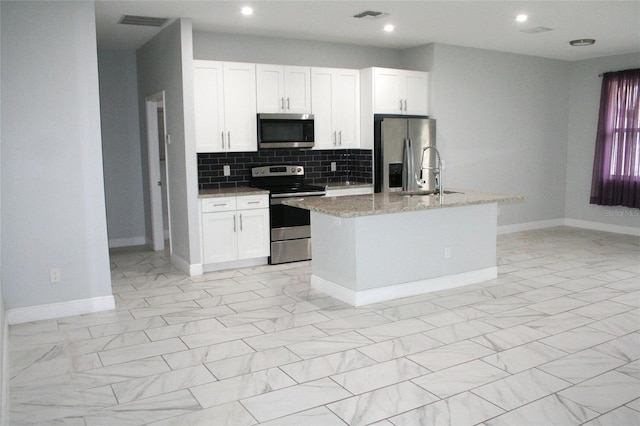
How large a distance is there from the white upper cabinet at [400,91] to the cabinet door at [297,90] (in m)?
0.86

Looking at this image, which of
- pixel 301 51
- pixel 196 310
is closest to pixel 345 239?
pixel 196 310

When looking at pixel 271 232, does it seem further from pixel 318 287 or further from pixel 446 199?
pixel 446 199

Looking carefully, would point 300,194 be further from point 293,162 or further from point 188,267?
point 188,267

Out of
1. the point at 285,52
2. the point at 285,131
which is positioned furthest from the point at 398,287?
the point at 285,52

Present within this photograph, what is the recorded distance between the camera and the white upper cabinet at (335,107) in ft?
22.0

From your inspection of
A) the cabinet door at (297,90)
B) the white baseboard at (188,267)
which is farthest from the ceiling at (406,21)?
the white baseboard at (188,267)

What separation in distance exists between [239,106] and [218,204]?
1156 mm

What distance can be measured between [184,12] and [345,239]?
2.76 meters

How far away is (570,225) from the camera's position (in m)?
9.02

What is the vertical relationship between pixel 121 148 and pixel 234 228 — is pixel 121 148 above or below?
above

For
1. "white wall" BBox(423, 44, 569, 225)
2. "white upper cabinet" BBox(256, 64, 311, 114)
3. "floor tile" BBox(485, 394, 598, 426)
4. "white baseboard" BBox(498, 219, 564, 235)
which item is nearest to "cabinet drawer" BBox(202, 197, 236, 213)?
"white upper cabinet" BBox(256, 64, 311, 114)

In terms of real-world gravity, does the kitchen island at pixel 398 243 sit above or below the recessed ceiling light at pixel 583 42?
below

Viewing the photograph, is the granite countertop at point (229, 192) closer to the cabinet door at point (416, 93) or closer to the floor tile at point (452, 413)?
the cabinet door at point (416, 93)

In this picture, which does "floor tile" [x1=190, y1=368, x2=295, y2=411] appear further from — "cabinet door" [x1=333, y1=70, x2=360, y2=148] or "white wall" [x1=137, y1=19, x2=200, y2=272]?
"cabinet door" [x1=333, y1=70, x2=360, y2=148]
